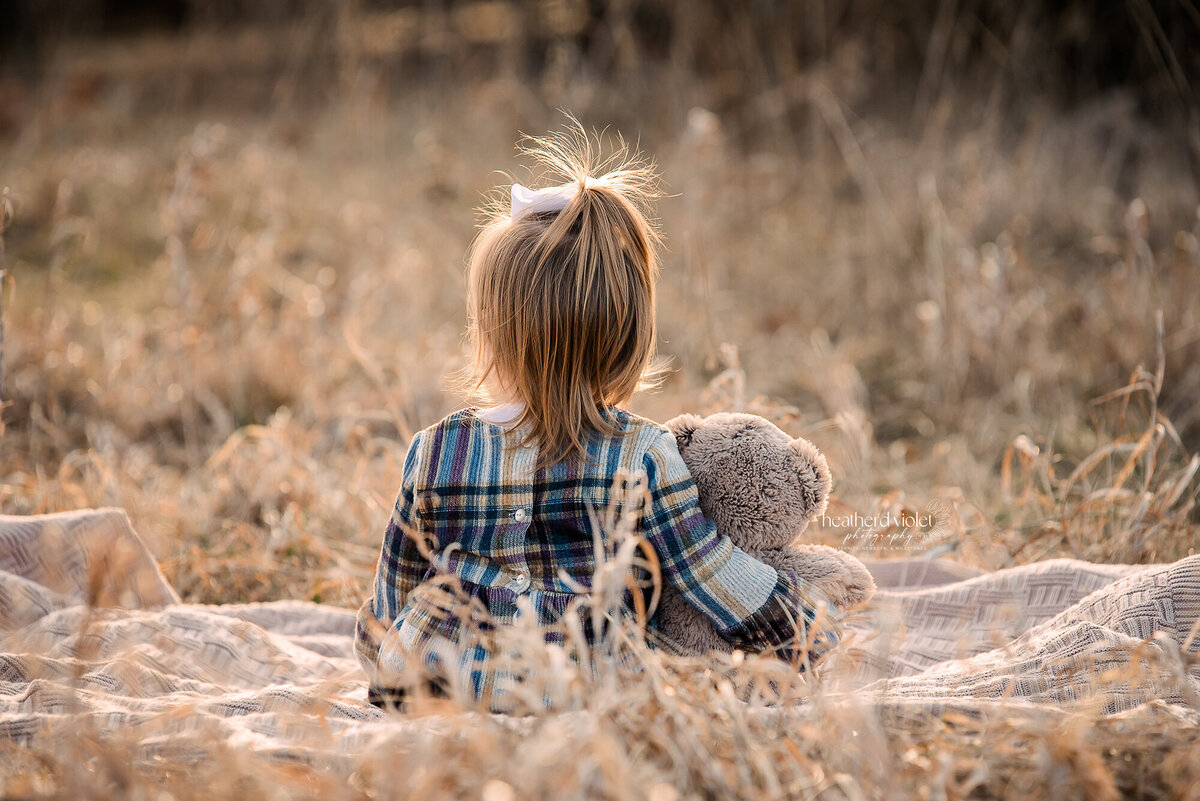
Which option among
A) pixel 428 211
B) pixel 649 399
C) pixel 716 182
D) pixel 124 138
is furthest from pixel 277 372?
pixel 124 138

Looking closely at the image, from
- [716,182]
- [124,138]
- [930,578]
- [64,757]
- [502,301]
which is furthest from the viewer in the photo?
[124,138]

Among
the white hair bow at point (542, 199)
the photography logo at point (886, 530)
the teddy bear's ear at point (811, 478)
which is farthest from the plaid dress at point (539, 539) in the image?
the photography logo at point (886, 530)

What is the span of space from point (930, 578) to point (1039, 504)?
23.7 inches

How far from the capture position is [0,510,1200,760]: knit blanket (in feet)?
4.58

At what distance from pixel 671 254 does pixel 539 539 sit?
378 centimetres

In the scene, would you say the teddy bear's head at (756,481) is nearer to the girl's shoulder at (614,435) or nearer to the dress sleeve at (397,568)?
the girl's shoulder at (614,435)

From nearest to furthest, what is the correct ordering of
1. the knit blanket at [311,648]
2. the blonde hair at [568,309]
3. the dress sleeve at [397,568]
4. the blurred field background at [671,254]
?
the knit blanket at [311,648], the blonde hair at [568,309], the dress sleeve at [397,568], the blurred field background at [671,254]

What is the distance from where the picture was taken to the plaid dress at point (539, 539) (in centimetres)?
155

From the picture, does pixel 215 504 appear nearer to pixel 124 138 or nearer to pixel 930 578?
pixel 930 578

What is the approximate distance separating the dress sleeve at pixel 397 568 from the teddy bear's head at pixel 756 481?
46 centimetres

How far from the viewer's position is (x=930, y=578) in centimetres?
234

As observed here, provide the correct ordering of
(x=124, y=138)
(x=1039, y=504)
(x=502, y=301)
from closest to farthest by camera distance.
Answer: (x=502, y=301) < (x=1039, y=504) < (x=124, y=138)

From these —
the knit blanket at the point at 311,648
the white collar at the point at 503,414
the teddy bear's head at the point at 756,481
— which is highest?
the white collar at the point at 503,414

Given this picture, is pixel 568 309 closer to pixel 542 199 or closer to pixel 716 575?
pixel 542 199
